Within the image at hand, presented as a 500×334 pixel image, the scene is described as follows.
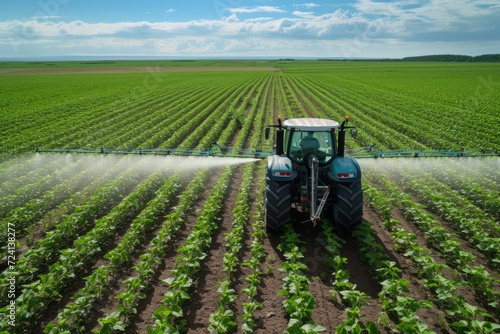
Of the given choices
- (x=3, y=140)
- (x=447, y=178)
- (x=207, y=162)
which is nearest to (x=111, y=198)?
(x=207, y=162)

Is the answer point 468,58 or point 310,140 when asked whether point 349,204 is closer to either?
point 310,140

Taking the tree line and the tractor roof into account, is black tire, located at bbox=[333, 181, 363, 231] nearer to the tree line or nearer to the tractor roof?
the tractor roof

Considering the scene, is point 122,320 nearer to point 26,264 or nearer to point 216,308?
point 216,308

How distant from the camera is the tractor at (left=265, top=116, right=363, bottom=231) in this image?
6145 mm

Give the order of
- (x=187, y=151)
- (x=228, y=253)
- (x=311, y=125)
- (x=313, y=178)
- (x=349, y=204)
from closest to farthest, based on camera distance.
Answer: (x=228, y=253) → (x=313, y=178) → (x=349, y=204) → (x=311, y=125) → (x=187, y=151)

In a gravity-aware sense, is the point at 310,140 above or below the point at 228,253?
above

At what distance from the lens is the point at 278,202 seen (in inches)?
244

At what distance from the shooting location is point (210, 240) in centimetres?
620

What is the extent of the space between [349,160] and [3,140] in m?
16.0

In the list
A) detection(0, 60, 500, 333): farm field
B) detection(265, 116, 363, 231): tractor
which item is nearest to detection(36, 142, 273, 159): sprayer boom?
detection(0, 60, 500, 333): farm field

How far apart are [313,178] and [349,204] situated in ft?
2.79

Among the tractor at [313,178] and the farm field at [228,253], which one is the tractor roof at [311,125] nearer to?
the tractor at [313,178]

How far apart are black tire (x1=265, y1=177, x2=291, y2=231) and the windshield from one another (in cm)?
77

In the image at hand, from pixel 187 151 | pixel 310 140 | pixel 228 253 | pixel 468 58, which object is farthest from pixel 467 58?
pixel 228 253
